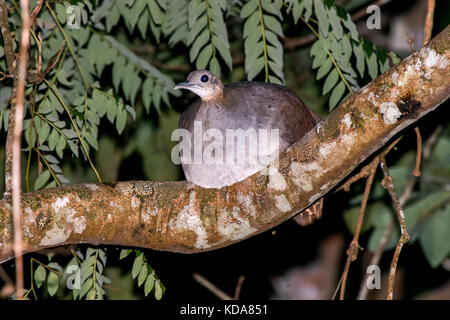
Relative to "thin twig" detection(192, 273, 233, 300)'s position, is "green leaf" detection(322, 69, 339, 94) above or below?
above

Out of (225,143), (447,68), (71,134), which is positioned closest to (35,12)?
(71,134)

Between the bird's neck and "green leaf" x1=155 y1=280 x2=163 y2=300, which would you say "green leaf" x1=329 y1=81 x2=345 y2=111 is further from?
"green leaf" x1=155 y1=280 x2=163 y2=300

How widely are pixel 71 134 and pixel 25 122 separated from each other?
1.46 ft

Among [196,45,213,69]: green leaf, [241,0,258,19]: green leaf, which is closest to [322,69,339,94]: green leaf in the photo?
[241,0,258,19]: green leaf

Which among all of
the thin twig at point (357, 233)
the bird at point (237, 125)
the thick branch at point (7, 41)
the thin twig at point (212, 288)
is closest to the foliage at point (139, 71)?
the thick branch at point (7, 41)

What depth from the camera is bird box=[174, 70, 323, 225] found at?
392 cm

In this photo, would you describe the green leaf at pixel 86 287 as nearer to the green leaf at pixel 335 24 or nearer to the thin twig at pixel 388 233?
the thin twig at pixel 388 233

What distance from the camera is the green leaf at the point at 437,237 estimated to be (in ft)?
15.6

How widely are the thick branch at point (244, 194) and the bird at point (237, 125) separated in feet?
0.48

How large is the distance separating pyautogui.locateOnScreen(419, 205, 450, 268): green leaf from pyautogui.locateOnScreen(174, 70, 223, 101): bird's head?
2034 mm

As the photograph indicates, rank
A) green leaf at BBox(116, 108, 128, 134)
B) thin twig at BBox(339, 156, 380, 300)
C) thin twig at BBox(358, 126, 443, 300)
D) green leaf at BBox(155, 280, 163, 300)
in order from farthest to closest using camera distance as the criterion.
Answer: thin twig at BBox(358, 126, 443, 300) < green leaf at BBox(116, 108, 128, 134) < thin twig at BBox(339, 156, 380, 300) < green leaf at BBox(155, 280, 163, 300)

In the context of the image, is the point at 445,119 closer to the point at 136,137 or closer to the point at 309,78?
the point at 309,78

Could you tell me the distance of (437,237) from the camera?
481 cm

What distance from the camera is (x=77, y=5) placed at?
4430 mm
